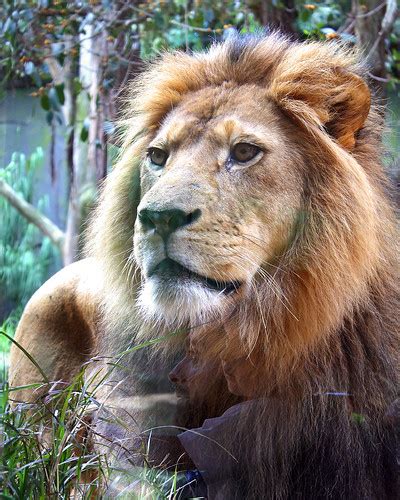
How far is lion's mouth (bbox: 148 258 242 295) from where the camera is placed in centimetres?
144

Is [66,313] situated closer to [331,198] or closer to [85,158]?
[85,158]

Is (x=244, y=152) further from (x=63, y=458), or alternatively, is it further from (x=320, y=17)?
(x=63, y=458)

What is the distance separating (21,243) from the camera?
1879 mm

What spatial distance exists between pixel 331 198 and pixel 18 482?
76 cm

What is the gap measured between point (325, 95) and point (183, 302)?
492 millimetres

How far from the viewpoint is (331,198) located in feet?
5.13

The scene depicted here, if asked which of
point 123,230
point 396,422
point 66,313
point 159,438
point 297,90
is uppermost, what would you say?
point 297,90

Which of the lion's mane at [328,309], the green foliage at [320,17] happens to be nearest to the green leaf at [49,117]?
the lion's mane at [328,309]

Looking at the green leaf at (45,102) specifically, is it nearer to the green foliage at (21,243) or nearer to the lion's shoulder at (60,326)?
the green foliage at (21,243)

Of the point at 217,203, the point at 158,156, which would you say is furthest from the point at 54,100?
the point at 217,203

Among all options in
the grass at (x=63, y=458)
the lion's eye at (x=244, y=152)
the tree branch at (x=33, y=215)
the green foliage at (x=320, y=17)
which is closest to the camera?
the grass at (x=63, y=458)

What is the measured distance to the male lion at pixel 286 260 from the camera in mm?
1479

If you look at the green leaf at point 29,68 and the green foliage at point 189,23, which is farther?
the green leaf at point 29,68

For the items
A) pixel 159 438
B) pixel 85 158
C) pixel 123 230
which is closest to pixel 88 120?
pixel 85 158
